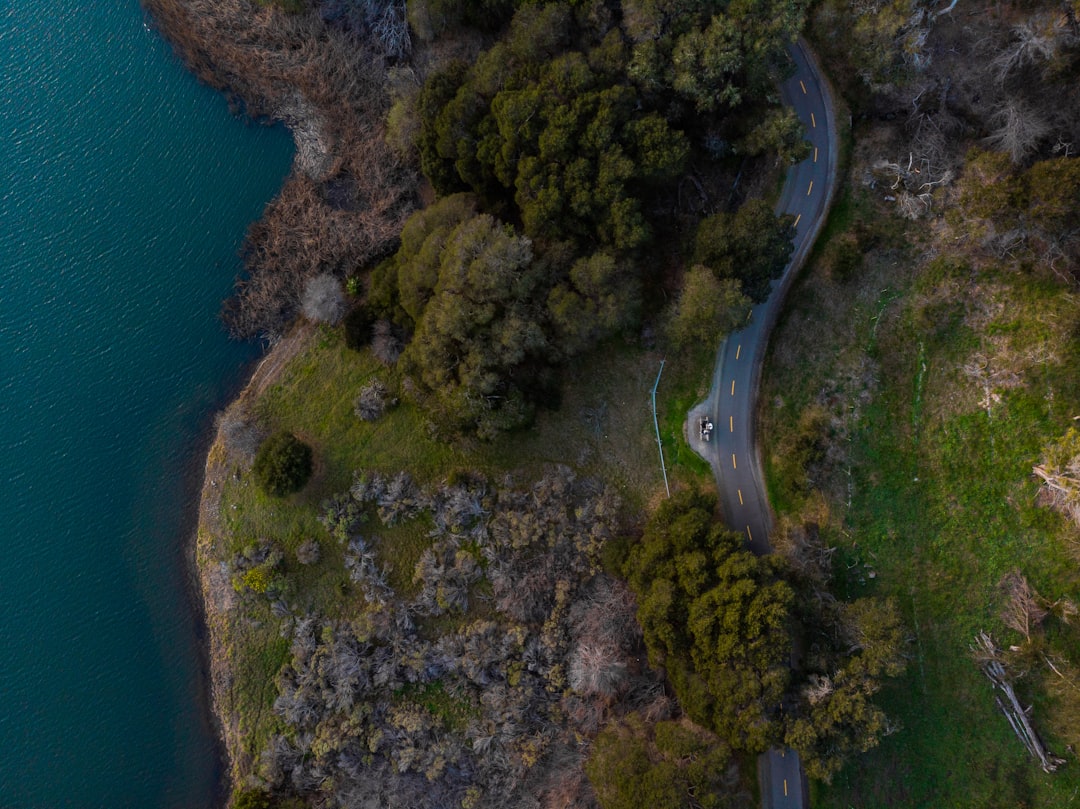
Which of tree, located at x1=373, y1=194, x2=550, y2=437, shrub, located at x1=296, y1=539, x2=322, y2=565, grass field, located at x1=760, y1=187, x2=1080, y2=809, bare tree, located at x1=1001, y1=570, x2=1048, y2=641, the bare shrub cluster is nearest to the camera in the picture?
bare tree, located at x1=1001, y1=570, x2=1048, y2=641

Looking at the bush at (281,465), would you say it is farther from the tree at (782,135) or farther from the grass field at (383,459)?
the tree at (782,135)

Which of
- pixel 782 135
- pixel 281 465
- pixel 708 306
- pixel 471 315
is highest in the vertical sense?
pixel 782 135

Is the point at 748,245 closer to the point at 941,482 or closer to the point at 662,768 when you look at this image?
the point at 941,482

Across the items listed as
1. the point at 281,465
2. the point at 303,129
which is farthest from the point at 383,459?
the point at 303,129

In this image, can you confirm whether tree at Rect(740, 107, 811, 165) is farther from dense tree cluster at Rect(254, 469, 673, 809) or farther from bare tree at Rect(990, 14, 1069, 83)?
dense tree cluster at Rect(254, 469, 673, 809)

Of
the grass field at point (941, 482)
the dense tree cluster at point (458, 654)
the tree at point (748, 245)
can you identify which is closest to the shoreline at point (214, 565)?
the dense tree cluster at point (458, 654)

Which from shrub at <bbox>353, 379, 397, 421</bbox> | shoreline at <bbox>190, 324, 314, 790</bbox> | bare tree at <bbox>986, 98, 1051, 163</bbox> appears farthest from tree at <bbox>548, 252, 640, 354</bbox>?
bare tree at <bbox>986, 98, 1051, 163</bbox>
